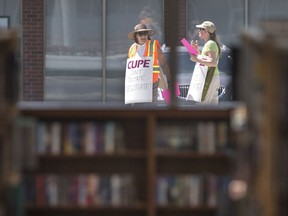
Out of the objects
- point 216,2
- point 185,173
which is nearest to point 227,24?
point 216,2

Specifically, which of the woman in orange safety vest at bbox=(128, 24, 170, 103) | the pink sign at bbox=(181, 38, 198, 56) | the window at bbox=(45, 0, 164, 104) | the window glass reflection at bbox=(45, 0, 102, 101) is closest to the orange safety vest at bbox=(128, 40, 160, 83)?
the woman in orange safety vest at bbox=(128, 24, 170, 103)

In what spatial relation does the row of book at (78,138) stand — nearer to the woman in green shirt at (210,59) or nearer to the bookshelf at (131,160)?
the bookshelf at (131,160)

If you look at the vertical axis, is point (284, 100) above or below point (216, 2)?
below

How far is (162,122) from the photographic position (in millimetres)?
8914

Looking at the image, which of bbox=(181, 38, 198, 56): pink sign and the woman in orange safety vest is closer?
the woman in orange safety vest

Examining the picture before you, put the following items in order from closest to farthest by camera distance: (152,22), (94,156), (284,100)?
(284,100) → (94,156) → (152,22)

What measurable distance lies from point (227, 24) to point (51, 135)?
41.5 ft

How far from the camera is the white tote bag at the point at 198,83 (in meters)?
16.7

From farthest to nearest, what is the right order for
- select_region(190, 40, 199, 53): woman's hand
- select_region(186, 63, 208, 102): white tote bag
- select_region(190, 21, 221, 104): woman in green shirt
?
select_region(190, 40, 199, 53): woman's hand
select_region(186, 63, 208, 102): white tote bag
select_region(190, 21, 221, 104): woman in green shirt

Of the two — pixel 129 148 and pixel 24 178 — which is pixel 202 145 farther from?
pixel 24 178

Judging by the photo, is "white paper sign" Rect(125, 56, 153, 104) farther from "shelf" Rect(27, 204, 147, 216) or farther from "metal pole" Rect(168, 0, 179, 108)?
"shelf" Rect(27, 204, 147, 216)

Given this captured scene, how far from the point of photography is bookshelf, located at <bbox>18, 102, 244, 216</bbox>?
29.0 feet

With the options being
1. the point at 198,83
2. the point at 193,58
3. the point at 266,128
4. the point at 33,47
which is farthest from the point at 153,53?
the point at 266,128

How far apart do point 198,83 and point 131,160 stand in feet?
26.6
